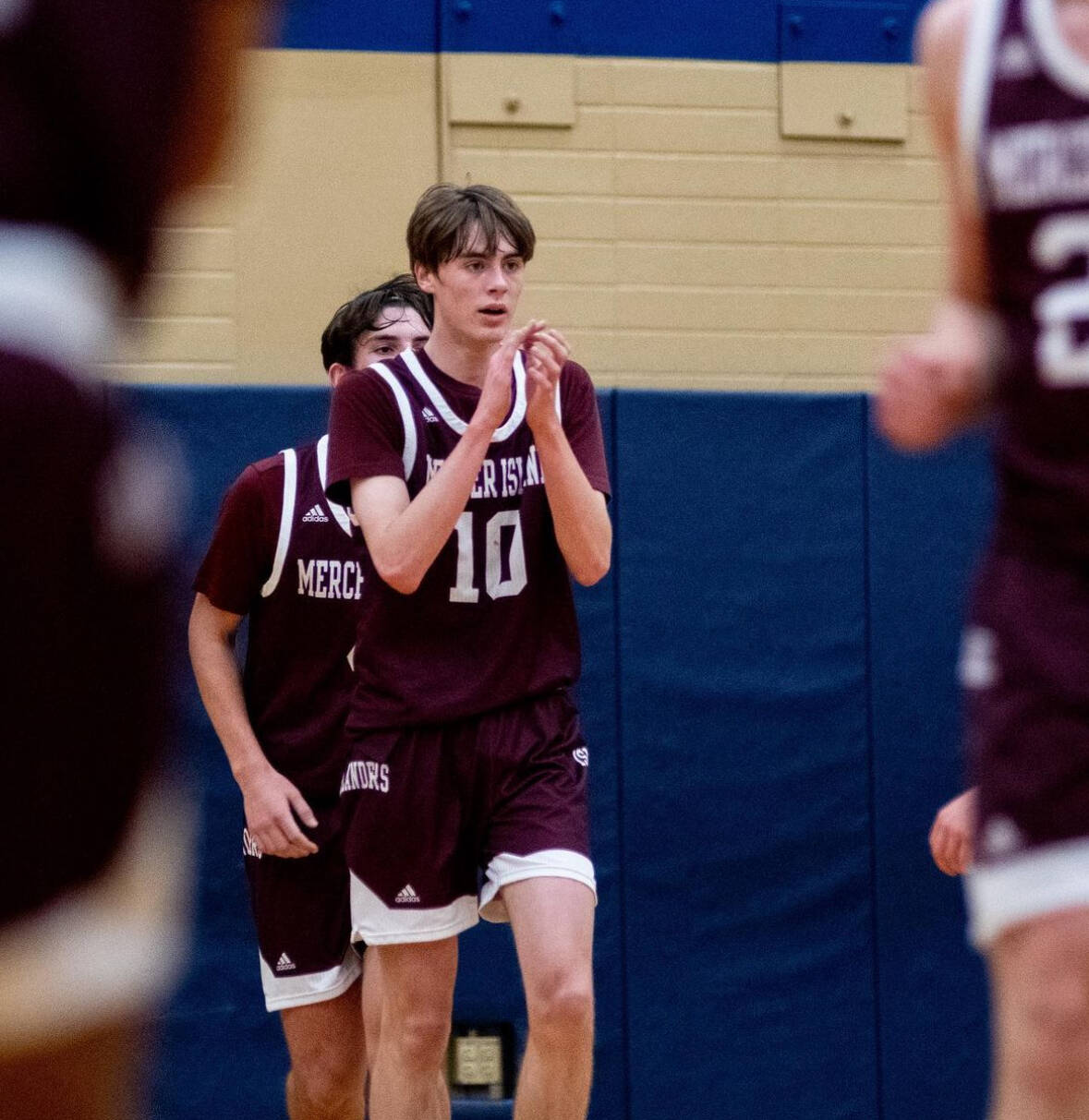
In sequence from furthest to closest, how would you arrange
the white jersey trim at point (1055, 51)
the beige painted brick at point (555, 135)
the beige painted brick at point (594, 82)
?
the beige painted brick at point (594, 82) < the beige painted brick at point (555, 135) < the white jersey trim at point (1055, 51)

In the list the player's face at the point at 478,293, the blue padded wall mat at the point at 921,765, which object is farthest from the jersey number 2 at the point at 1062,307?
the blue padded wall mat at the point at 921,765

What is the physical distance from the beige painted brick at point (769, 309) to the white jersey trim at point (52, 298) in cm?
533

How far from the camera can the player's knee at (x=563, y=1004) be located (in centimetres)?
387

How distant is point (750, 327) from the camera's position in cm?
667

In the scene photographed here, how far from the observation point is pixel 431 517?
3988 millimetres

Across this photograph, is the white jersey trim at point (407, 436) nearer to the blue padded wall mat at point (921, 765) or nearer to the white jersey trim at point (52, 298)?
the blue padded wall mat at point (921, 765)

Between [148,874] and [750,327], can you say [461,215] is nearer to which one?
[750,327]

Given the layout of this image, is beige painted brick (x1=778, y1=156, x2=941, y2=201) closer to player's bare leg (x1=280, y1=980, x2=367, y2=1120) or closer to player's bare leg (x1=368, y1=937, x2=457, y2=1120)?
player's bare leg (x1=280, y1=980, x2=367, y2=1120)

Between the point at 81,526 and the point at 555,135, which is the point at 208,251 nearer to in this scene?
the point at 555,135

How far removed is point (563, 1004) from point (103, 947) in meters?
2.61

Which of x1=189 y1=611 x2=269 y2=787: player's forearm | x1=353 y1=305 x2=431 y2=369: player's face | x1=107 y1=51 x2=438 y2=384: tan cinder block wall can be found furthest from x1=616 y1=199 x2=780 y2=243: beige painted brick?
x1=189 y1=611 x2=269 y2=787: player's forearm

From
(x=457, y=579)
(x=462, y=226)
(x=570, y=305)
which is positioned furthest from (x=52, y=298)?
(x=570, y=305)

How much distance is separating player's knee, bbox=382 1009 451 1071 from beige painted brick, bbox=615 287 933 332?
3052 millimetres

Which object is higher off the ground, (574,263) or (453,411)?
(574,263)
